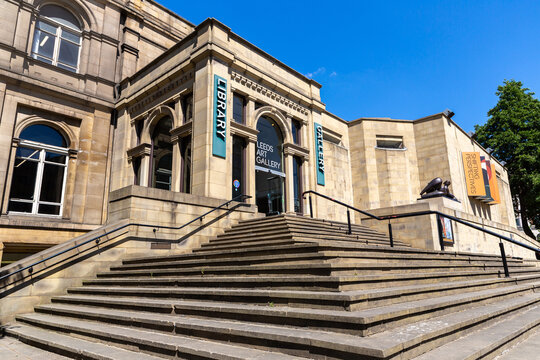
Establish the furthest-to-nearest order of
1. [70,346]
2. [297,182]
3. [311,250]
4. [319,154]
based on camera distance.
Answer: [319,154] → [297,182] → [311,250] → [70,346]

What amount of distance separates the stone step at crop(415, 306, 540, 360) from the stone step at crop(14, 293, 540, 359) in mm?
98

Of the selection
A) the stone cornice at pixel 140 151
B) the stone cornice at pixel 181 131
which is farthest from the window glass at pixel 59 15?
the stone cornice at pixel 181 131

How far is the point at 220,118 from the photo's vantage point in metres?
13.9

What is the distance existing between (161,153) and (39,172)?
5346 millimetres

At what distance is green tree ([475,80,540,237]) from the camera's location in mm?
29688

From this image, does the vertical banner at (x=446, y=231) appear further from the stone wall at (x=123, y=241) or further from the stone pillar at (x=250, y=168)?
the stone wall at (x=123, y=241)

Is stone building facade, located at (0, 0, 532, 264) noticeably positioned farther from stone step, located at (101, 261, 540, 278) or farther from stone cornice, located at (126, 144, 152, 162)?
stone step, located at (101, 261, 540, 278)

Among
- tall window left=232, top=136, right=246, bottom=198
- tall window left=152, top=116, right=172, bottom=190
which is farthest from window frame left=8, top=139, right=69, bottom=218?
tall window left=232, top=136, right=246, bottom=198

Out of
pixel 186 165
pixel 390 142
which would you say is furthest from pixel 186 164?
pixel 390 142

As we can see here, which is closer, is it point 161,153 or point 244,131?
point 244,131

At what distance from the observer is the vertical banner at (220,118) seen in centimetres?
1353

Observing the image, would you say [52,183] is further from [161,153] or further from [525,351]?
[525,351]

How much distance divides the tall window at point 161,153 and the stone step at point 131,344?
1112 cm

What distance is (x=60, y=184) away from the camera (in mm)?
15727
